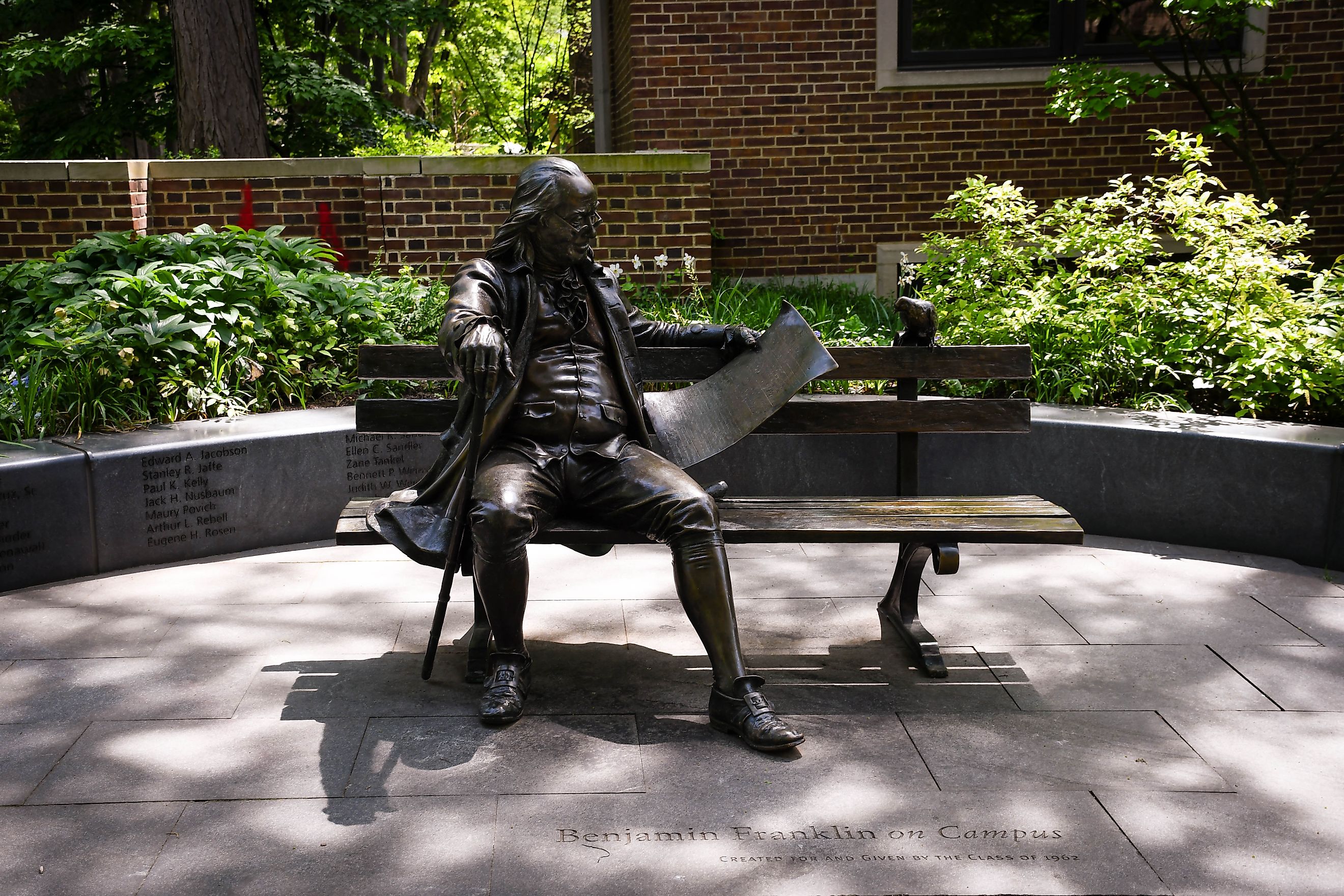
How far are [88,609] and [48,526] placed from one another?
479 mm

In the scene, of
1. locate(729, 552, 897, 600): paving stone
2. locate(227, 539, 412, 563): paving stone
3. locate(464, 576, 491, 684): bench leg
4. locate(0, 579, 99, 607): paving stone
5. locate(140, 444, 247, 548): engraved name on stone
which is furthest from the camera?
locate(227, 539, 412, 563): paving stone

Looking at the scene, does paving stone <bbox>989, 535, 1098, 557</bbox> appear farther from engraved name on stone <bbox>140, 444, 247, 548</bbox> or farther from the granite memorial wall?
engraved name on stone <bbox>140, 444, 247, 548</bbox>

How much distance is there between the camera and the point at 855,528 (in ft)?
13.5

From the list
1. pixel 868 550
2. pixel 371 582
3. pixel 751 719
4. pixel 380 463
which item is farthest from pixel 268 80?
pixel 751 719

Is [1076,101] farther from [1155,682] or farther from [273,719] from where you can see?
[273,719]

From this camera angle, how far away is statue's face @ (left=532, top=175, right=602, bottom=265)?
161 inches

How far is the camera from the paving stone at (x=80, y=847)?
116 inches

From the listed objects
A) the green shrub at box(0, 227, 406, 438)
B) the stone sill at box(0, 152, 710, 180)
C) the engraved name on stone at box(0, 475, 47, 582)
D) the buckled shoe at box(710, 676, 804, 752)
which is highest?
the stone sill at box(0, 152, 710, 180)

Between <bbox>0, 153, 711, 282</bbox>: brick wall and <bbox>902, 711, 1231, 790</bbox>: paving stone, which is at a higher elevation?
→ <bbox>0, 153, 711, 282</bbox>: brick wall

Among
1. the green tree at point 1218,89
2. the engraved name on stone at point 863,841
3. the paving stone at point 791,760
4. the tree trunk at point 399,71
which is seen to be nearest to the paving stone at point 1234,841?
the engraved name on stone at point 863,841

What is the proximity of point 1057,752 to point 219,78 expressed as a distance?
9804mm

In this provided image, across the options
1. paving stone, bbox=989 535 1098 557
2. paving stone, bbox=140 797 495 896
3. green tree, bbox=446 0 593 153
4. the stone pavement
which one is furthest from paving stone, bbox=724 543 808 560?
green tree, bbox=446 0 593 153

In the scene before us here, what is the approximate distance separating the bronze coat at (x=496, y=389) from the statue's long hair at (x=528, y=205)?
4 cm

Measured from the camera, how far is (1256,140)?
1038 cm
